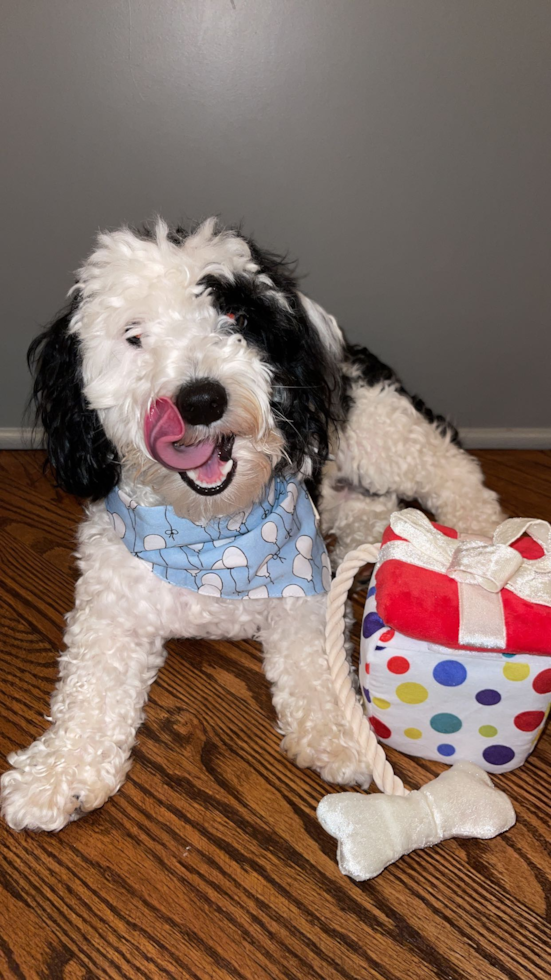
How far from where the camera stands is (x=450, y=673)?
1.71 metres

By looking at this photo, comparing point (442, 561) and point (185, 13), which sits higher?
point (185, 13)

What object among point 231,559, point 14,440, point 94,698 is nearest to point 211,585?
point 231,559

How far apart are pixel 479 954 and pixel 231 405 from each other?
1.27m

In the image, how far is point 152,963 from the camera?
1517mm

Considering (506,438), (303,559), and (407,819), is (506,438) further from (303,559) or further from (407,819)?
(407,819)

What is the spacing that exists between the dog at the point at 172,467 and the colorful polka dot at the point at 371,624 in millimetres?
257

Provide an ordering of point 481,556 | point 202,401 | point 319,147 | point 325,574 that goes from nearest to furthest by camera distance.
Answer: point 202,401
point 481,556
point 325,574
point 319,147

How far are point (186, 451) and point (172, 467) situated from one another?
0.05 metres

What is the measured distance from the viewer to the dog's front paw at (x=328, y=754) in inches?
73.0

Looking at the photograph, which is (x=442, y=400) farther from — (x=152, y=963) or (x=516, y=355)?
(x=152, y=963)

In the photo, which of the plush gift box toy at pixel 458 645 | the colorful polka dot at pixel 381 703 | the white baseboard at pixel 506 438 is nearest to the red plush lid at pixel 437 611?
the plush gift box toy at pixel 458 645

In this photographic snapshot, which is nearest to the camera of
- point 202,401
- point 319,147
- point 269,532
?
point 202,401

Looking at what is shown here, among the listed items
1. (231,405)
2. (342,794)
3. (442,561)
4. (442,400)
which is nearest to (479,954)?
(342,794)

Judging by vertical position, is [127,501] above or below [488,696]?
above
